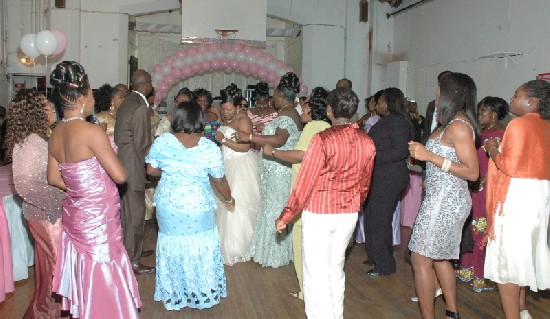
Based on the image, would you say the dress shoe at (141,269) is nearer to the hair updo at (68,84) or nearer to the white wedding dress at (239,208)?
the white wedding dress at (239,208)

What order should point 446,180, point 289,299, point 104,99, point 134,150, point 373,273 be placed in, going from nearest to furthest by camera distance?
1. point 446,180
2. point 289,299
3. point 134,150
4. point 373,273
5. point 104,99

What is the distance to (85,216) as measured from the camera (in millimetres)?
2943

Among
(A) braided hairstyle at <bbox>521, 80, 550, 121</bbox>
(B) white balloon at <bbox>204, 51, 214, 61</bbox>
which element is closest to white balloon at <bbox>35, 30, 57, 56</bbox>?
(B) white balloon at <bbox>204, 51, 214, 61</bbox>

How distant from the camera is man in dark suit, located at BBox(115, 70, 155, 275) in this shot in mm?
4609

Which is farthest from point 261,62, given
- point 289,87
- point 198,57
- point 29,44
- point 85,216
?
point 85,216

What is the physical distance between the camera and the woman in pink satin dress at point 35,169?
3.37 meters

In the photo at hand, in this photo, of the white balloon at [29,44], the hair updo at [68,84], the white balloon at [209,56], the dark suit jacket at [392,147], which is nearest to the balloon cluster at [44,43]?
the white balloon at [29,44]

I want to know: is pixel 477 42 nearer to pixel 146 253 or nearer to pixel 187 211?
pixel 146 253

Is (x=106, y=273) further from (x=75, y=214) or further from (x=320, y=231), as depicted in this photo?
(x=320, y=231)

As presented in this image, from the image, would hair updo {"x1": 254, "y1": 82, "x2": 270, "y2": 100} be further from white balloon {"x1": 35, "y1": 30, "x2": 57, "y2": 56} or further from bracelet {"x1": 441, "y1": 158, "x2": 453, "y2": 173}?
white balloon {"x1": 35, "y1": 30, "x2": 57, "y2": 56}

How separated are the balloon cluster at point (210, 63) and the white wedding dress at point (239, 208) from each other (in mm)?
4810

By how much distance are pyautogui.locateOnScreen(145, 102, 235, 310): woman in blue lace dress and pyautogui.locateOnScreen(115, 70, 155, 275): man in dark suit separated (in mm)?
812

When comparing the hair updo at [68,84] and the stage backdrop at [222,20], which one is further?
the stage backdrop at [222,20]

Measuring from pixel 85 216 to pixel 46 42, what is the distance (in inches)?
258
